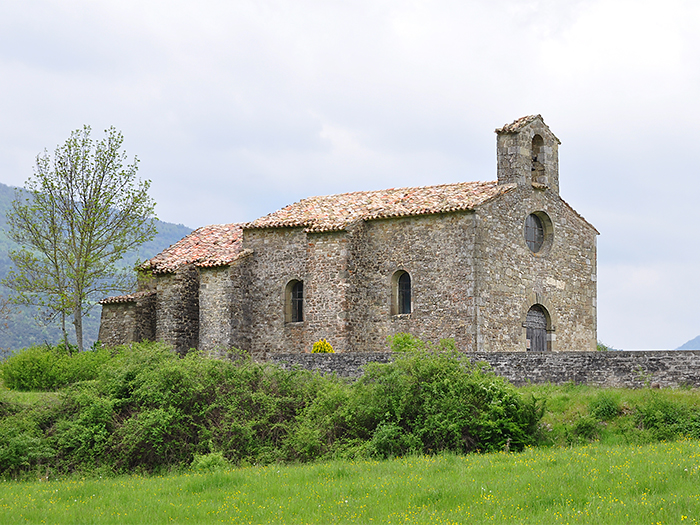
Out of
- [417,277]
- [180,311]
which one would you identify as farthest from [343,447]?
[180,311]

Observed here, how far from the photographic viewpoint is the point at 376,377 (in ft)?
69.9

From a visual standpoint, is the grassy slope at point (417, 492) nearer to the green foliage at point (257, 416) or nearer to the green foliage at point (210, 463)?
the green foliage at point (210, 463)

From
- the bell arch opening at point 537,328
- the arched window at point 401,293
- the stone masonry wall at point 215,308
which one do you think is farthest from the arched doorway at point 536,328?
the stone masonry wall at point 215,308

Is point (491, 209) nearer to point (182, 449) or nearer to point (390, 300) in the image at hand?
point (390, 300)

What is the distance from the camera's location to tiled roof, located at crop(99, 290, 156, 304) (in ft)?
115

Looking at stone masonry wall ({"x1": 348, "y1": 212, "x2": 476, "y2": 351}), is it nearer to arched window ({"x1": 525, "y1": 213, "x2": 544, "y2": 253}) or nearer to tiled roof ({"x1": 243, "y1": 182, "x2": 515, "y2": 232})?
tiled roof ({"x1": 243, "y1": 182, "x2": 515, "y2": 232})

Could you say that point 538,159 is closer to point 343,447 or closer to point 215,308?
point 215,308

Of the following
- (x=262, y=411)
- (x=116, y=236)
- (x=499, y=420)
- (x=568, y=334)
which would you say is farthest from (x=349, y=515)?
(x=116, y=236)

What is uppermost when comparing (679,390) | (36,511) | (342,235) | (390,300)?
(342,235)

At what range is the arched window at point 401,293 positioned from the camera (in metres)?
30.3

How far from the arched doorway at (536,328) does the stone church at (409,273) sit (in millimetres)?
61

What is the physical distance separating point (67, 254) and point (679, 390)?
2415 centimetres

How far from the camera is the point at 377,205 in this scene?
31953 millimetres

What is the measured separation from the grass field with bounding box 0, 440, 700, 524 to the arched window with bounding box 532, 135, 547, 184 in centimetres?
1635
